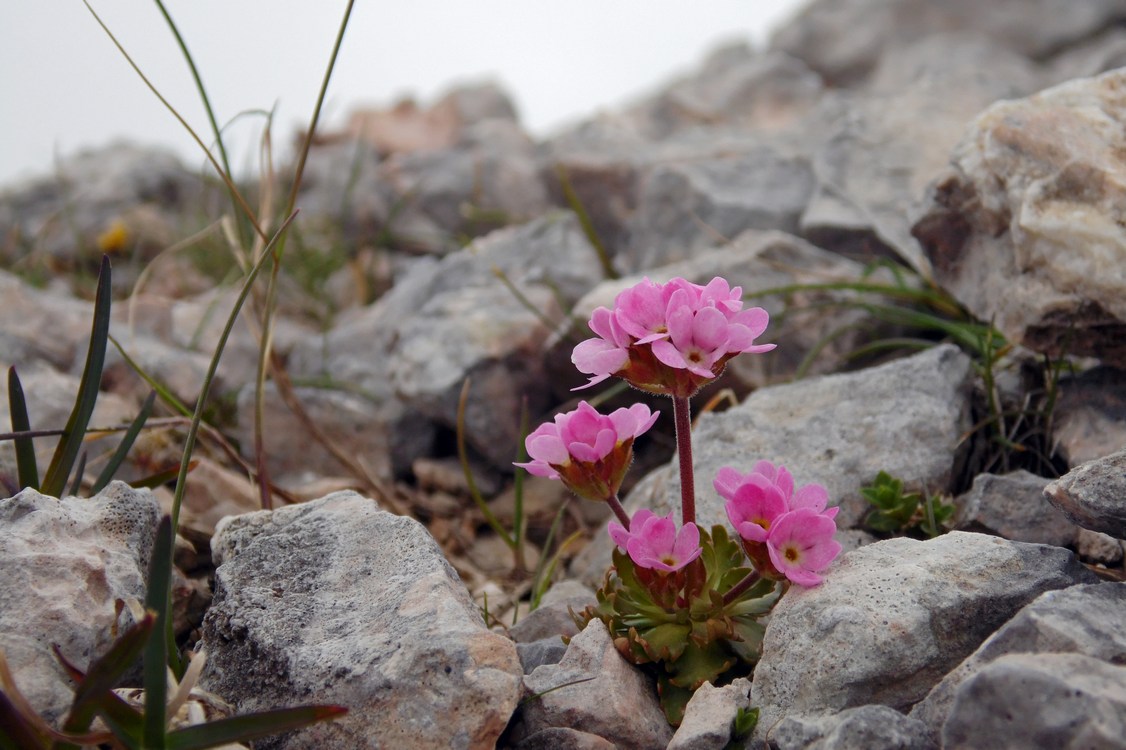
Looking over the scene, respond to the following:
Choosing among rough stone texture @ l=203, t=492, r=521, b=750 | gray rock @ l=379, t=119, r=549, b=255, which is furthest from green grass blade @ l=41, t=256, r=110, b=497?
gray rock @ l=379, t=119, r=549, b=255

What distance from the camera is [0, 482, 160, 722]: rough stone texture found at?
5.21ft

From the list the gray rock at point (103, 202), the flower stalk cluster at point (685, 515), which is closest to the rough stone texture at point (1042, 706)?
the flower stalk cluster at point (685, 515)

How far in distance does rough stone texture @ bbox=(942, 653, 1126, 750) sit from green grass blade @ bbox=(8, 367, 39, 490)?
1873mm

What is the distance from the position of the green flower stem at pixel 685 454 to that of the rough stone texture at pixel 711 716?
35 cm

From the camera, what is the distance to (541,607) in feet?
7.30

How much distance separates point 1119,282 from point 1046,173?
1.27 ft

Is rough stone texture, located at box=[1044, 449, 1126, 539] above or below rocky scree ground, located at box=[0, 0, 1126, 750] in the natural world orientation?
above

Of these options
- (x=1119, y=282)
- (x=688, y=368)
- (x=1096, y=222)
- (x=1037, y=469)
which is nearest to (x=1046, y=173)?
(x=1096, y=222)

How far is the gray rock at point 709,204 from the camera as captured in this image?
420 cm

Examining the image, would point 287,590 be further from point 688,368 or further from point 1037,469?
point 1037,469

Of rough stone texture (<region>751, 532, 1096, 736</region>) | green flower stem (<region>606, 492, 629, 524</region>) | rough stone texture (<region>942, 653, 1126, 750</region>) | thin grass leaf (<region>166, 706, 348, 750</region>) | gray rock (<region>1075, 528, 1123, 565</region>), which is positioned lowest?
gray rock (<region>1075, 528, 1123, 565</region>)

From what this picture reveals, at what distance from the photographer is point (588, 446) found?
189cm

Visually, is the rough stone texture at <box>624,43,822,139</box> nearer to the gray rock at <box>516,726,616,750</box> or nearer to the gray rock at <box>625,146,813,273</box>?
the gray rock at <box>625,146,813,273</box>

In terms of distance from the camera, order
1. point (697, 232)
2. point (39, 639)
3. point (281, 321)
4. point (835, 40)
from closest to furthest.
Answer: point (39, 639) → point (697, 232) → point (281, 321) → point (835, 40)
